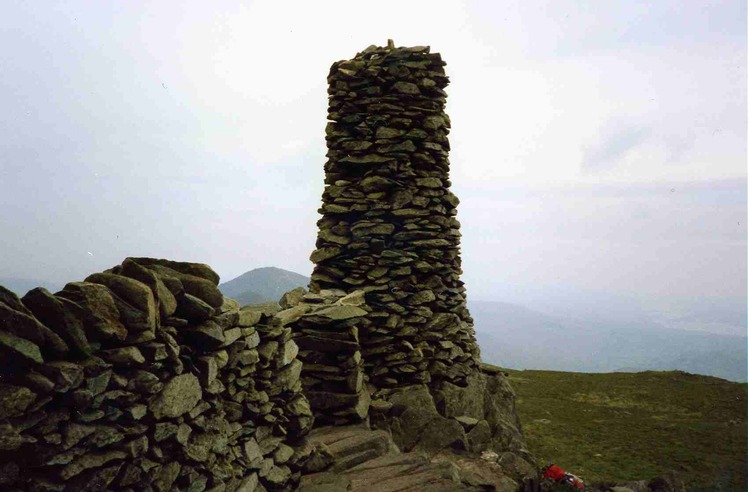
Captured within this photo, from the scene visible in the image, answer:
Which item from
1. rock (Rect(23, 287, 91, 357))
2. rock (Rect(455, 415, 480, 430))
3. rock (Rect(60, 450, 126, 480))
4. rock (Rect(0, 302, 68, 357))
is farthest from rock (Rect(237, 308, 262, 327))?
rock (Rect(455, 415, 480, 430))

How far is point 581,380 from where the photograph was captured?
24.6m

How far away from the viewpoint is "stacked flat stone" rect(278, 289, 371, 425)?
12.6 m

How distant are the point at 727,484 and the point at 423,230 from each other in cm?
939

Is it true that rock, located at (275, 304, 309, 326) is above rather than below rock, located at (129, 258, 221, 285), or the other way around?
below

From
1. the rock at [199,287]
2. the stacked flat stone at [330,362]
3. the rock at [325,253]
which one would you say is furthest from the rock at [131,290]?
the rock at [325,253]

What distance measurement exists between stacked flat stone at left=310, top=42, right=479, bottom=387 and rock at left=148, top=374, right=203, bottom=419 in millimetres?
7164

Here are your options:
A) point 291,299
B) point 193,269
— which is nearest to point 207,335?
point 193,269

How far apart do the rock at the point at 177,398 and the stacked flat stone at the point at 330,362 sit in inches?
181

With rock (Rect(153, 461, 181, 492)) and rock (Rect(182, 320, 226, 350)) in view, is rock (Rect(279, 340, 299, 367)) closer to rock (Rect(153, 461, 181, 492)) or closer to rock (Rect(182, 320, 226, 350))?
rock (Rect(182, 320, 226, 350))

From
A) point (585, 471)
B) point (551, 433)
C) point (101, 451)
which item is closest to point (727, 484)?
point (585, 471)

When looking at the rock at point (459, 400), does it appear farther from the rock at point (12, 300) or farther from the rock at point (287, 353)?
the rock at point (12, 300)

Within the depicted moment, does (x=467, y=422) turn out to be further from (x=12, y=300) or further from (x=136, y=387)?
(x=12, y=300)

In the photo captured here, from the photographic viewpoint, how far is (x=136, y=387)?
686cm

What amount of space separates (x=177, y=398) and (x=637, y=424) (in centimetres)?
1601
